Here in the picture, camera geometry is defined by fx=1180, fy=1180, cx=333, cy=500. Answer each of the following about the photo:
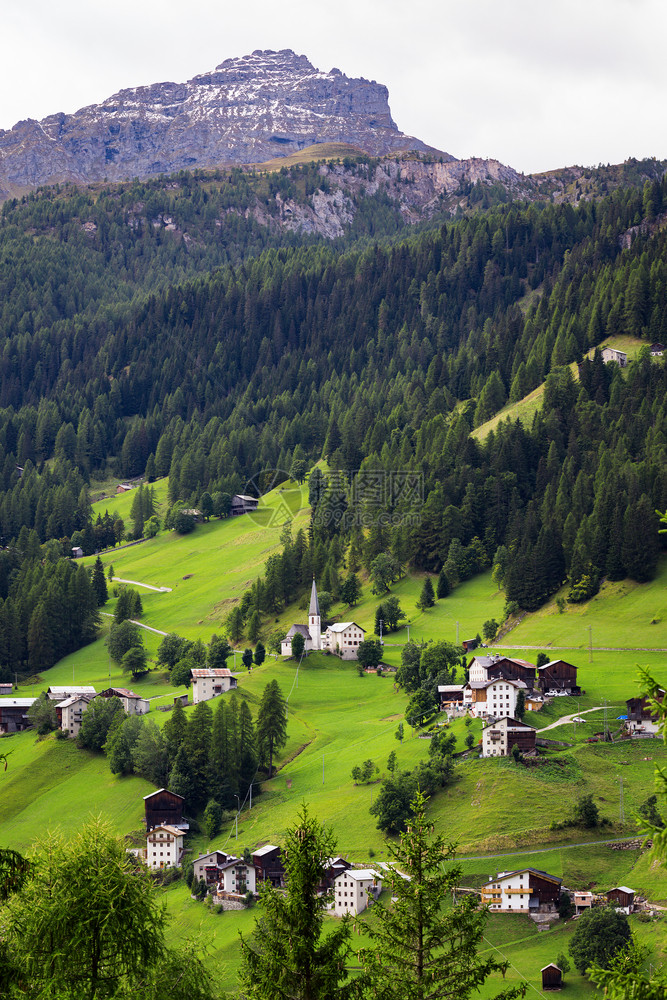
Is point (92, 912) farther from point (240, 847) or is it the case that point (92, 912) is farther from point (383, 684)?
point (383, 684)

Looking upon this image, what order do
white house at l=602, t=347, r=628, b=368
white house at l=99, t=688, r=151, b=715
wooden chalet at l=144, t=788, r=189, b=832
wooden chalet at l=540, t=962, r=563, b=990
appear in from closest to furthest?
wooden chalet at l=540, t=962, r=563, b=990
wooden chalet at l=144, t=788, r=189, b=832
white house at l=99, t=688, r=151, b=715
white house at l=602, t=347, r=628, b=368

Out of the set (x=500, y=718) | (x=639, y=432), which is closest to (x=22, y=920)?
(x=500, y=718)

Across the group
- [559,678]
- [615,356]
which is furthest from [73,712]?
[615,356]

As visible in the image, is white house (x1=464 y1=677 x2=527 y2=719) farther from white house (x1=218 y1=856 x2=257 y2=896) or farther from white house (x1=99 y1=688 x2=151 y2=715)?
white house (x1=99 y1=688 x2=151 y2=715)

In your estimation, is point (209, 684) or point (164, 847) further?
point (209, 684)

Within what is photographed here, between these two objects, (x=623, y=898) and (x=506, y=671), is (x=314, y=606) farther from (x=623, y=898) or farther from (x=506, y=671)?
(x=623, y=898)

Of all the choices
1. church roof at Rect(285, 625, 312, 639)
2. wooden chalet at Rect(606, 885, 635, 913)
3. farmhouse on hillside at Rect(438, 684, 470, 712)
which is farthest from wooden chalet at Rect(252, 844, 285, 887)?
church roof at Rect(285, 625, 312, 639)

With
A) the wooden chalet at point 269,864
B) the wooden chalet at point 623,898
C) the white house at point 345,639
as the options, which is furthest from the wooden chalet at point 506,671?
the wooden chalet at point 623,898
